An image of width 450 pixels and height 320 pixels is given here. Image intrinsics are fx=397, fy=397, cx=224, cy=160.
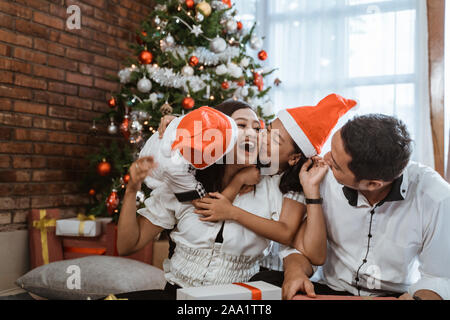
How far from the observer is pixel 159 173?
1167 millimetres

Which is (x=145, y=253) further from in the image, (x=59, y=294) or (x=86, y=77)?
(x=86, y=77)

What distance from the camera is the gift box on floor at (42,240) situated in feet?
8.67

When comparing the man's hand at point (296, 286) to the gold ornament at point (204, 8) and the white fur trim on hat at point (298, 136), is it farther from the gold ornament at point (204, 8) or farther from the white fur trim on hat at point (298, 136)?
the gold ornament at point (204, 8)

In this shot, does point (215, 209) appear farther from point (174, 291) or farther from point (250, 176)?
point (174, 291)

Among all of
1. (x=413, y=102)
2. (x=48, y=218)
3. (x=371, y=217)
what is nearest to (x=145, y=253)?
(x=48, y=218)

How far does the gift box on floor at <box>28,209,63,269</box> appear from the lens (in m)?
2.64

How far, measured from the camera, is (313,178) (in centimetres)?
134

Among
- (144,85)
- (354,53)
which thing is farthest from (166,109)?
(354,53)

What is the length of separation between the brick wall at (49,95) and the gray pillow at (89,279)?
69 centimetres

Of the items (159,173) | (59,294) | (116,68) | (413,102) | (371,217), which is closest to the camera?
(159,173)

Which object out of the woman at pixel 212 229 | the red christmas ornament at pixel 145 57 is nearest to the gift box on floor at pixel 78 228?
the red christmas ornament at pixel 145 57

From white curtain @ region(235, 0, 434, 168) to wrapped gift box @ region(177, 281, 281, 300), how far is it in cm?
237

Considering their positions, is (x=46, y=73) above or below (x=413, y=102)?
above

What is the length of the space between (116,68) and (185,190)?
2.47 m
